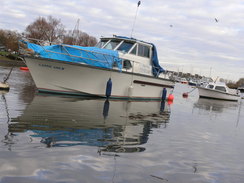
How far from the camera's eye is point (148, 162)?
548 centimetres

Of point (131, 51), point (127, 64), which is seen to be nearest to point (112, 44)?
point (131, 51)

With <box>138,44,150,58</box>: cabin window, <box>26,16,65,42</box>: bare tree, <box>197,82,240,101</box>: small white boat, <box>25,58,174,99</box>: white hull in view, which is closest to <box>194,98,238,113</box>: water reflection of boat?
<box>25,58,174,99</box>: white hull

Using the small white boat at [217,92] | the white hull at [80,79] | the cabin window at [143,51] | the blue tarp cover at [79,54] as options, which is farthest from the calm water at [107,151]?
the small white boat at [217,92]

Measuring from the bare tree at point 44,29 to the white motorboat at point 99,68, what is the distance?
56.8 m

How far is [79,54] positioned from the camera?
1466cm

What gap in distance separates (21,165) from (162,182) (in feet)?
7.89

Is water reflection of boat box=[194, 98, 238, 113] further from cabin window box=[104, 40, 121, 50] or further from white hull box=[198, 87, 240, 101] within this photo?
cabin window box=[104, 40, 121, 50]

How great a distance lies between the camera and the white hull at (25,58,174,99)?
14273 mm

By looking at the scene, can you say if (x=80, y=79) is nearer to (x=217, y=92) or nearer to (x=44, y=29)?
(x=217, y=92)

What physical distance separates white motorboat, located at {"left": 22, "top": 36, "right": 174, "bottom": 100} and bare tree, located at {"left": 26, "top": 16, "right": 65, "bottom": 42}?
56771 mm

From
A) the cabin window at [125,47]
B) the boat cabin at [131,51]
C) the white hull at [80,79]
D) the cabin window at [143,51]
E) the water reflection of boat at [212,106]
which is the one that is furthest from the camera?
the water reflection of boat at [212,106]

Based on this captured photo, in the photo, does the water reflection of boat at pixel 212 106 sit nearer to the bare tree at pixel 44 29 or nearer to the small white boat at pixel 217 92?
the small white boat at pixel 217 92

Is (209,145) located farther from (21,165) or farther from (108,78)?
(108,78)

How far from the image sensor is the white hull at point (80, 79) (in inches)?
562
